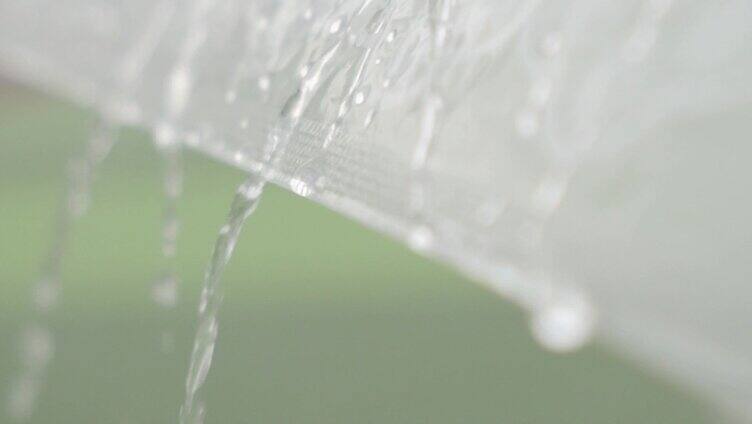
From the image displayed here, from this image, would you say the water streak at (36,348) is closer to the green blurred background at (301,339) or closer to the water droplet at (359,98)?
the green blurred background at (301,339)

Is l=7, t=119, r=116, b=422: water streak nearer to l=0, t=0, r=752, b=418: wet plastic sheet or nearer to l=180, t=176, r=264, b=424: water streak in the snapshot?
l=180, t=176, r=264, b=424: water streak

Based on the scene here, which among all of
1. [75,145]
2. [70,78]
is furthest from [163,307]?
[75,145]

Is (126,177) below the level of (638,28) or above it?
below

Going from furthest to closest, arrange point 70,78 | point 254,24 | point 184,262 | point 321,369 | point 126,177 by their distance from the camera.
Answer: point 126,177 < point 184,262 < point 321,369 < point 70,78 < point 254,24

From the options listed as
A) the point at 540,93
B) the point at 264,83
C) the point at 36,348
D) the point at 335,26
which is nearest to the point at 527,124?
the point at 540,93

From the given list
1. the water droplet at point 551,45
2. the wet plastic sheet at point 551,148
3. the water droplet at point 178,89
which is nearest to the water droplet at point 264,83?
the wet plastic sheet at point 551,148

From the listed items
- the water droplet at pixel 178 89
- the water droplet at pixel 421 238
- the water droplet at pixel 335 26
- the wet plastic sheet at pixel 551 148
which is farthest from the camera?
the water droplet at pixel 178 89

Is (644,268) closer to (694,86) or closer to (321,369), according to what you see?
(694,86)

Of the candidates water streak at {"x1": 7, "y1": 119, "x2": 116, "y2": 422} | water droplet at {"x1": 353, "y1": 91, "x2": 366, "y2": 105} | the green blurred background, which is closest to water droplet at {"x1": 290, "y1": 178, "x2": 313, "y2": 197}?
water droplet at {"x1": 353, "y1": 91, "x2": 366, "y2": 105}
